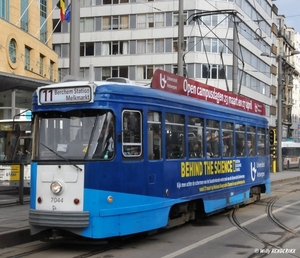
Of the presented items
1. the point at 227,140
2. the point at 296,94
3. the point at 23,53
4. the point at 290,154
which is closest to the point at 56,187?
the point at 227,140

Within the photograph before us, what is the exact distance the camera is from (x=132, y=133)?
30.5ft

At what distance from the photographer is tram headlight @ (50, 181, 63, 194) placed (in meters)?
8.80

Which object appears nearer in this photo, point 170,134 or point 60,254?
point 60,254

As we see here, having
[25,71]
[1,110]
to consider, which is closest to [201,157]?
[1,110]

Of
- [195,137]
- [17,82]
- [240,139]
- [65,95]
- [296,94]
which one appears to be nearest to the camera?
[65,95]

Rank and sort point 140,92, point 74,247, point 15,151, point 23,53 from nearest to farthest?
point 74,247
point 140,92
point 15,151
point 23,53

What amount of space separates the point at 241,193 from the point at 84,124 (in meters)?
6.75

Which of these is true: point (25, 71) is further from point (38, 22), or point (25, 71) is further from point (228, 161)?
point (228, 161)

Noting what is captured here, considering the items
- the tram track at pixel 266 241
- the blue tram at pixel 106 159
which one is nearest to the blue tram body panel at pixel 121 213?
the blue tram at pixel 106 159

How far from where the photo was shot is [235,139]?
13.9 meters

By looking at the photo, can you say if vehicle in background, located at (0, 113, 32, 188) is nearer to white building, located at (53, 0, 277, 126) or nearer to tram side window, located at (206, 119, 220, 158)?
tram side window, located at (206, 119, 220, 158)

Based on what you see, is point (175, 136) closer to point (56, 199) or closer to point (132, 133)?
point (132, 133)

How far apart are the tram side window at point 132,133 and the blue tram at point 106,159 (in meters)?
0.02

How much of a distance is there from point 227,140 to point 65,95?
5.46 m
